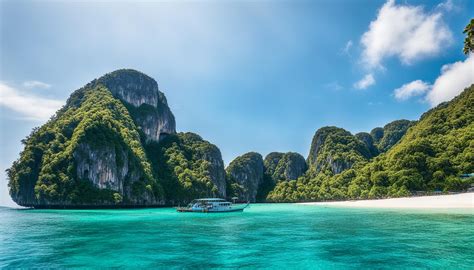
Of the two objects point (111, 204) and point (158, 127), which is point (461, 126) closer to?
point (111, 204)

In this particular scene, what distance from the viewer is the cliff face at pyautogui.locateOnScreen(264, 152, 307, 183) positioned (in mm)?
150000

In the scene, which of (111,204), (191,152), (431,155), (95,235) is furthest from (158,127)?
(95,235)

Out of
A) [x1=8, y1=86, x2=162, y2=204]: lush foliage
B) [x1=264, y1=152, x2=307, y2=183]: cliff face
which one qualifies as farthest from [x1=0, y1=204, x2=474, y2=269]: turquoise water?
[x1=264, y1=152, x2=307, y2=183]: cliff face

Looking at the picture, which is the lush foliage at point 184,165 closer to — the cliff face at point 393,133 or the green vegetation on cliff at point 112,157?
the green vegetation on cliff at point 112,157

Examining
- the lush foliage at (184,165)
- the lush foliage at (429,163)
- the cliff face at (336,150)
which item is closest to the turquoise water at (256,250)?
the lush foliage at (429,163)

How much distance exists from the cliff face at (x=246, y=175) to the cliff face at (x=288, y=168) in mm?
9715

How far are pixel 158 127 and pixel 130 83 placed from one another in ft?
66.1

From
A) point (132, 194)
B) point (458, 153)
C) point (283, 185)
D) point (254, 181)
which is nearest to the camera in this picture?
point (458, 153)

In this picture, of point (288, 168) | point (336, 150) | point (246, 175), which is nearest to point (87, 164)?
point (246, 175)

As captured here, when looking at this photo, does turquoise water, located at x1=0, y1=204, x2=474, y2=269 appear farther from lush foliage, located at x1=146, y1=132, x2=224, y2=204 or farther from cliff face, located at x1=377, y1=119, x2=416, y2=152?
cliff face, located at x1=377, y1=119, x2=416, y2=152

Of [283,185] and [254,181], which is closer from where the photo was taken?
[283,185]

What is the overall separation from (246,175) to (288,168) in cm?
2079

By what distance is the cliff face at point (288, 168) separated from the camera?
492 ft

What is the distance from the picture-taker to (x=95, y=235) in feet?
69.4
